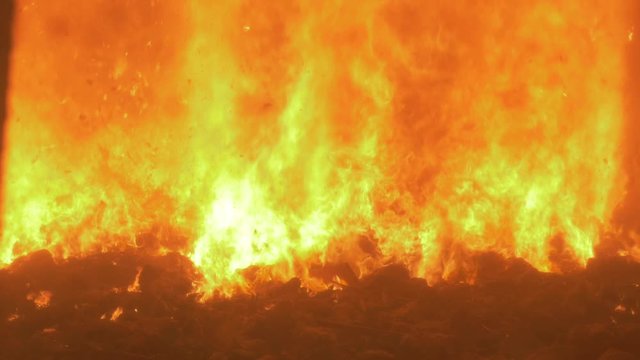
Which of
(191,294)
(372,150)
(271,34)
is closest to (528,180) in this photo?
(372,150)

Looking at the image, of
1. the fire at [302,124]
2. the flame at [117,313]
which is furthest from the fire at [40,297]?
the fire at [302,124]

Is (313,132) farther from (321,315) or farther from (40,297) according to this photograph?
(40,297)

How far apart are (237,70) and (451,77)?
276 cm

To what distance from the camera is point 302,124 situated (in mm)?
10352

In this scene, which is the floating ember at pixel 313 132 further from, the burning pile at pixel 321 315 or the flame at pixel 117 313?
the flame at pixel 117 313

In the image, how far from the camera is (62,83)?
1048 cm

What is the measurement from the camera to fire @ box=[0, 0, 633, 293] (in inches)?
396


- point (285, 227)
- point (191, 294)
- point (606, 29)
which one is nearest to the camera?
point (191, 294)

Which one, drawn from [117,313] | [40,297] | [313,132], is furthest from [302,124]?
[40,297]

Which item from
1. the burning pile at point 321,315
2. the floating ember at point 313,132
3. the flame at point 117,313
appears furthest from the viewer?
the floating ember at point 313,132

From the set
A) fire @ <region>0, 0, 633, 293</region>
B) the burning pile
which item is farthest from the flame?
fire @ <region>0, 0, 633, 293</region>

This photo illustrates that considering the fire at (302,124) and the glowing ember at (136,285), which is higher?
the fire at (302,124)

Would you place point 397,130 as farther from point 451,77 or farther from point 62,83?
point 62,83

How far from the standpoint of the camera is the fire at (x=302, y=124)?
10055mm
